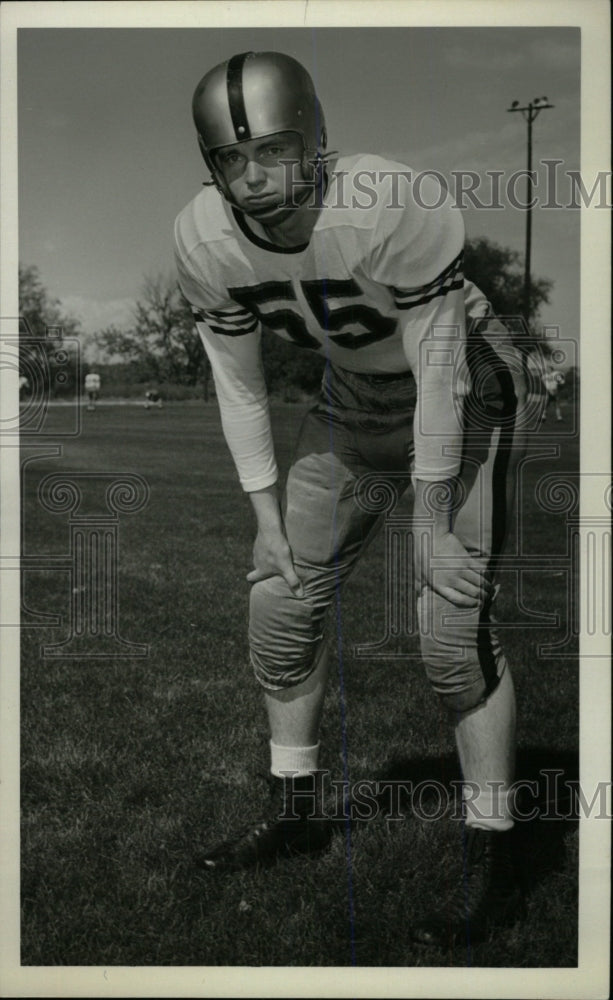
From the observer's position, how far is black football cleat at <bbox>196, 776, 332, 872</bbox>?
205 centimetres

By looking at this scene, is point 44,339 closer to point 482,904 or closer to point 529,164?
point 529,164

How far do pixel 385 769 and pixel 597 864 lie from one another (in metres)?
0.48

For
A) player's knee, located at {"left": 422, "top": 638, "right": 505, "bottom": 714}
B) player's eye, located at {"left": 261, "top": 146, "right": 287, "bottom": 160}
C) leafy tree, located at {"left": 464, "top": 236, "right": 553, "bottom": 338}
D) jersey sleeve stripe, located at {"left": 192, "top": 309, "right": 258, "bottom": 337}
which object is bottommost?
player's knee, located at {"left": 422, "top": 638, "right": 505, "bottom": 714}

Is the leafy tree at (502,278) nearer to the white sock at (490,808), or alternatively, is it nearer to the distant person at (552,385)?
the distant person at (552,385)

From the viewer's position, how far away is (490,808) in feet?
6.42

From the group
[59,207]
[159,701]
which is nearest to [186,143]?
[59,207]

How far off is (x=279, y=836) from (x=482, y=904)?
438mm

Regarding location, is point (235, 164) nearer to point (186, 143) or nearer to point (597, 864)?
point (186, 143)

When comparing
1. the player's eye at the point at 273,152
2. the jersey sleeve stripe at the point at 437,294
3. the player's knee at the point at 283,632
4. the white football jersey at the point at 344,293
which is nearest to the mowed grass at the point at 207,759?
the white football jersey at the point at 344,293

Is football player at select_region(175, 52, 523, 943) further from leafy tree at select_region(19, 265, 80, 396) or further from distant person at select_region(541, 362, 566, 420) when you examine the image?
leafy tree at select_region(19, 265, 80, 396)

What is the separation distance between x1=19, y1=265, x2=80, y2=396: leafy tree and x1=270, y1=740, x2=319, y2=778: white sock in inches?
36.2

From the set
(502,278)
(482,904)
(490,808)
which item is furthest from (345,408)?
(482,904)

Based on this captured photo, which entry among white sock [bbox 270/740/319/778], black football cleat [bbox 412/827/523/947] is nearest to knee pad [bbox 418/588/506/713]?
black football cleat [bbox 412/827/523/947]

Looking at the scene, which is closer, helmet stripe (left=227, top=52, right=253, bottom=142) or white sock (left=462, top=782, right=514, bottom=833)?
helmet stripe (left=227, top=52, right=253, bottom=142)
